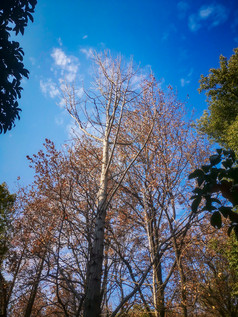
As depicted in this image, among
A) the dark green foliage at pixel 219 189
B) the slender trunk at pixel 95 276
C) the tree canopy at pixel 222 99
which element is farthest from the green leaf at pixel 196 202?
the tree canopy at pixel 222 99

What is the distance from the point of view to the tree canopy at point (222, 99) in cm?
988

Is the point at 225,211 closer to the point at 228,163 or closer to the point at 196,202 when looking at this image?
the point at 196,202

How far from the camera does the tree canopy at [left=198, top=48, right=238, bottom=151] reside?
9883mm

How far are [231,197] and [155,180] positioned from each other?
5.96 meters

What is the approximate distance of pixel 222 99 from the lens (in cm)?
1023

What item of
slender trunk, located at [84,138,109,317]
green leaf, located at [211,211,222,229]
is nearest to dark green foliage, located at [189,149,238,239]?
green leaf, located at [211,211,222,229]

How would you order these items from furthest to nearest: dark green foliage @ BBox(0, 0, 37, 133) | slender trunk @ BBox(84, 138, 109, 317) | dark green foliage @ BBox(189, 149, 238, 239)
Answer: dark green foliage @ BBox(0, 0, 37, 133)
slender trunk @ BBox(84, 138, 109, 317)
dark green foliage @ BBox(189, 149, 238, 239)

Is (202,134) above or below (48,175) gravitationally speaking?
above

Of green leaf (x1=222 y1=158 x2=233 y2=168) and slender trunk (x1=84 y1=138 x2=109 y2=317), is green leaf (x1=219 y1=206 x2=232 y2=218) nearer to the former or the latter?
green leaf (x1=222 y1=158 x2=233 y2=168)

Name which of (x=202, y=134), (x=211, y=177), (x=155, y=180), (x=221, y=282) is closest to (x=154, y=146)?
(x=155, y=180)

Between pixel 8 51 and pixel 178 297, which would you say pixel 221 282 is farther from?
pixel 8 51

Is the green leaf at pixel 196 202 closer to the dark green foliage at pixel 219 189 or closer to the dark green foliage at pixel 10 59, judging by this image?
the dark green foliage at pixel 219 189

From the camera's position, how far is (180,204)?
831 centimetres

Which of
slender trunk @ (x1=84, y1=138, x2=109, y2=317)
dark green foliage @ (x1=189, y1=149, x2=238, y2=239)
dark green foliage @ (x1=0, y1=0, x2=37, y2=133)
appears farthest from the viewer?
dark green foliage @ (x1=0, y1=0, x2=37, y2=133)
